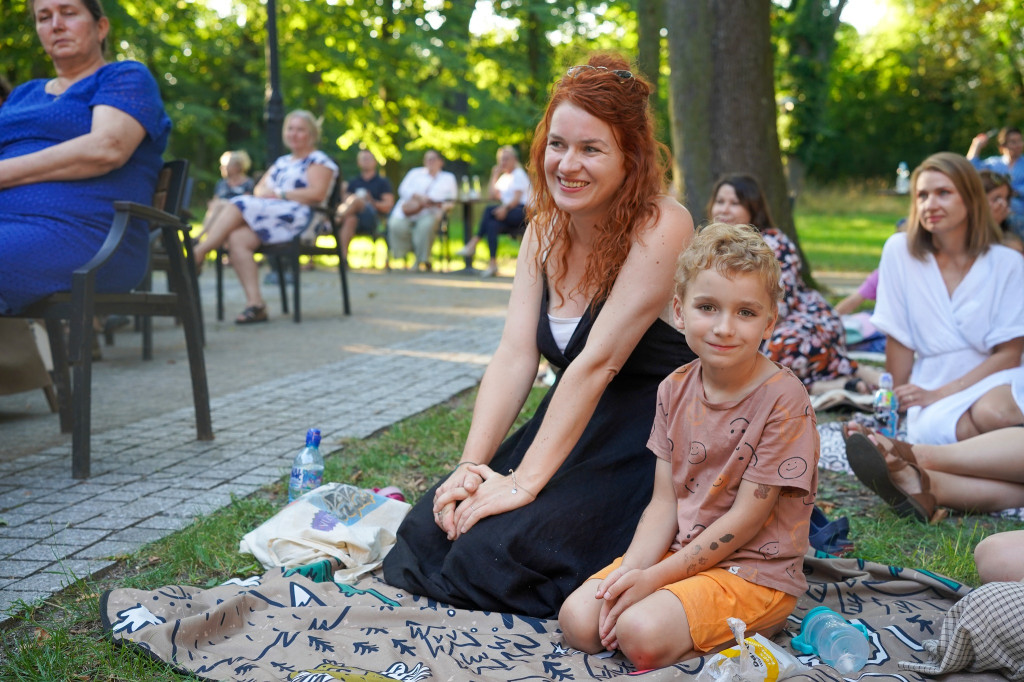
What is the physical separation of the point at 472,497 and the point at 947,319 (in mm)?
2610

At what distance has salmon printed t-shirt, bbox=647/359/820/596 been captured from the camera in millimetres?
2289

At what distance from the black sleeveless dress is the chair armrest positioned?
1.82m

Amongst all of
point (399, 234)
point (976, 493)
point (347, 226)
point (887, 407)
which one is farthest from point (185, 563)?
point (399, 234)

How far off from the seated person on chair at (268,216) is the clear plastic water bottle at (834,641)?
6.78 meters

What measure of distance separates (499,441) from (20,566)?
5.05 ft

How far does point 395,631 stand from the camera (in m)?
2.53

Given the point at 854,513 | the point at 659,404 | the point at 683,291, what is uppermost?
the point at 683,291

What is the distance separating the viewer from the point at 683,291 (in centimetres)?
246

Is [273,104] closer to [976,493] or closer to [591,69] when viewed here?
[591,69]

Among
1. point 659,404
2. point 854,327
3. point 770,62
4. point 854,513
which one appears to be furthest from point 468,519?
point 770,62

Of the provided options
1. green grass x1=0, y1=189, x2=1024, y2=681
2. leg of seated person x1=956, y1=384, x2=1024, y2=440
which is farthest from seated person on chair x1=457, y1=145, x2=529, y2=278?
leg of seated person x1=956, y1=384, x2=1024, y2=440

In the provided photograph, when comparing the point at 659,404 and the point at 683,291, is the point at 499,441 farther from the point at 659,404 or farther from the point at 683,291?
the point at 683,291

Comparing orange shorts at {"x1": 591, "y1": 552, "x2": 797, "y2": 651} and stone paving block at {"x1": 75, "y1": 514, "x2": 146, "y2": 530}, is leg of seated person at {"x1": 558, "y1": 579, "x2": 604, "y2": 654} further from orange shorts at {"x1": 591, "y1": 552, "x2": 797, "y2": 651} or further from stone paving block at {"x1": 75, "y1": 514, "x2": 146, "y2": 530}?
stone paving block at {"x1": 75, "y1": 514, "x2": 146, "y2": 530}

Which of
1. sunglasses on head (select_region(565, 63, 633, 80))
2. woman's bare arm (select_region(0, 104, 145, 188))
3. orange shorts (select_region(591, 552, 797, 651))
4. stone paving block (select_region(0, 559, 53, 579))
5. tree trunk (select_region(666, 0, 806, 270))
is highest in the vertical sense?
tree trunk (select_region(666, 0, 806, 270))
